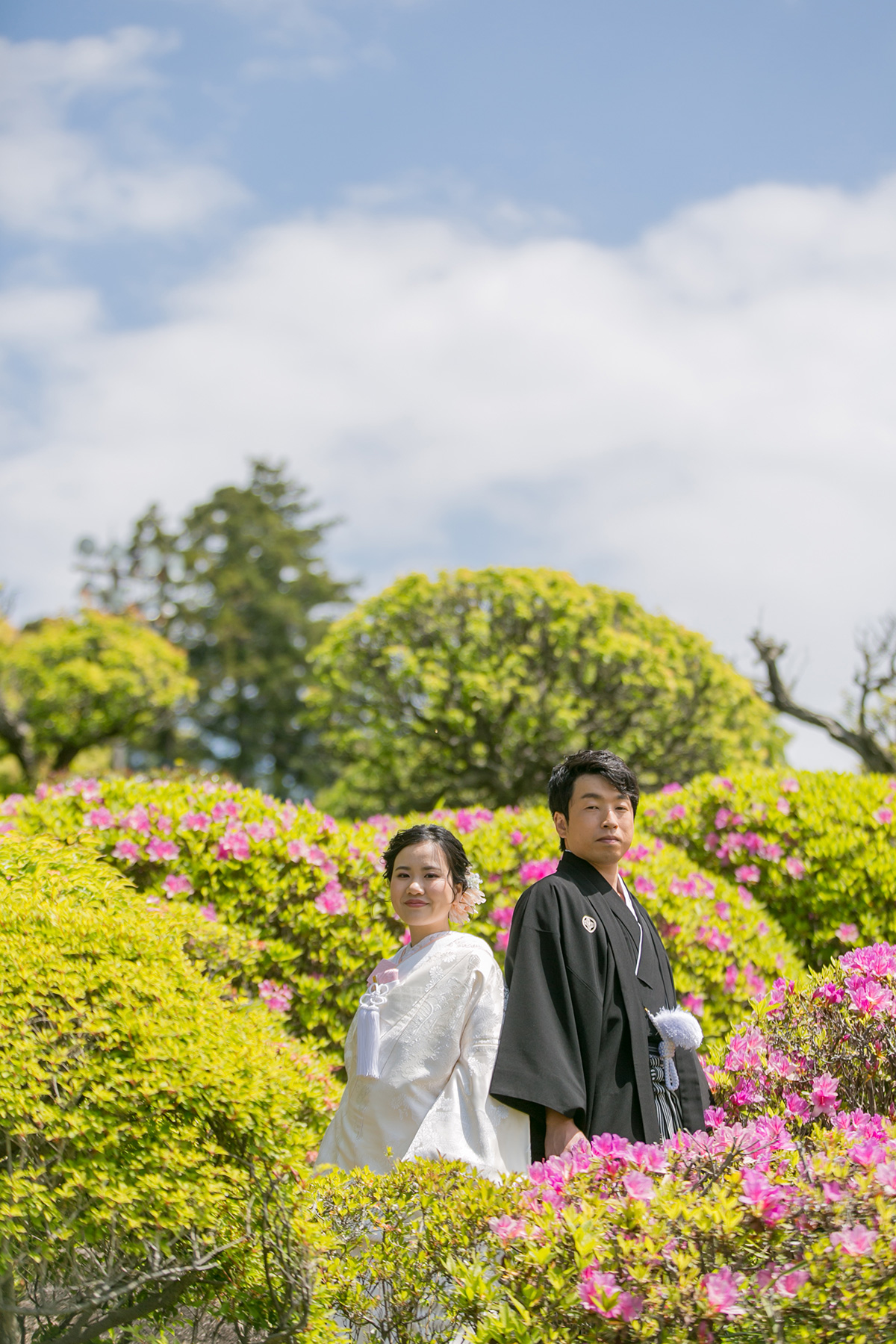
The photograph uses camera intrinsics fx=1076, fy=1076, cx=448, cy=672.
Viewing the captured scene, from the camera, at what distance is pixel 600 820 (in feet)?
11.0

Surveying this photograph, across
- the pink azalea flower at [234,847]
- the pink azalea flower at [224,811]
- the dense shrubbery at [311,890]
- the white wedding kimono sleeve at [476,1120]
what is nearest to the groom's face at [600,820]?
the white wedding kimono sleeve at [476,1120]

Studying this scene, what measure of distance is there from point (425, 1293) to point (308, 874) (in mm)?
2575

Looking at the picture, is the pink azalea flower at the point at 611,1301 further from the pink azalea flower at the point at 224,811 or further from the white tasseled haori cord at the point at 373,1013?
the pink azalea flower at the point at 224,811

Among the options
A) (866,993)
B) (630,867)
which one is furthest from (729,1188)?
(630,867)

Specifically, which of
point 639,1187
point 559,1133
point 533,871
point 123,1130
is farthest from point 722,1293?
point 533,871

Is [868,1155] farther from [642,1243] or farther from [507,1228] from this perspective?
[507,1228]

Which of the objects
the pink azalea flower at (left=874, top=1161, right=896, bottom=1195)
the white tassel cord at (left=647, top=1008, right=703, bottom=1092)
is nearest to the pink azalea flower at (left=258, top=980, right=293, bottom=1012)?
the white tassel cord at (left=647, top=1008, right=703, bottom=1092)

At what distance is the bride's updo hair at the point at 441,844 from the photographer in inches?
135

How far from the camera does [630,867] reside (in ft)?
17.2

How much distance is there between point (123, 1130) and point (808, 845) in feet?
14.2

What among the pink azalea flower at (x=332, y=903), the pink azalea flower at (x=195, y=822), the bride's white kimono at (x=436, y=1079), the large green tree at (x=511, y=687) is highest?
the large green tree at (x=511, y=687)

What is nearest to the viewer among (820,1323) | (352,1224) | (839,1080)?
(820,1323)

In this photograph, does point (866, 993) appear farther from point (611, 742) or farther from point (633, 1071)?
point (611, 742)

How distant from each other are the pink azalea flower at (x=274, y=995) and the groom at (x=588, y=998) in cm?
190
